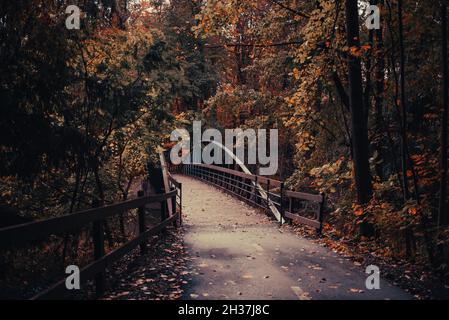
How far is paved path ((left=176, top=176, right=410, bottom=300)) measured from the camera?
236 inches

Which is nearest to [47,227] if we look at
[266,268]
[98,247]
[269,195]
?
[98,247]

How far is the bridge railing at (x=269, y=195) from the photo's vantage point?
1198cm

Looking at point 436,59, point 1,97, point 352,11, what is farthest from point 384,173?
point 1,97

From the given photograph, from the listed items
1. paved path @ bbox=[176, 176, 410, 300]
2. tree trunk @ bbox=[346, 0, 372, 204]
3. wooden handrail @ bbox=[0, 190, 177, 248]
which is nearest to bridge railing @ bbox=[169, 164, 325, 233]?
paved path @ bbox=[176, 176, 410, 300]

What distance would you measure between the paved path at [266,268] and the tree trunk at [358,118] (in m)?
1.68

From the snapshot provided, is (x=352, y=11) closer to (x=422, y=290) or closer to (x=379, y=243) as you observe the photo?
(x=379, y=243)

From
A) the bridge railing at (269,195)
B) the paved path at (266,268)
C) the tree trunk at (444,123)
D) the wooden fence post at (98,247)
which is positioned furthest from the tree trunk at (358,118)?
the wooden fence post at (98,247)

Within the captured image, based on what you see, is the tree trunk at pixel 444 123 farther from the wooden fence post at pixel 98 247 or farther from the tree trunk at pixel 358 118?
the wooden fence post at pixel 98 247

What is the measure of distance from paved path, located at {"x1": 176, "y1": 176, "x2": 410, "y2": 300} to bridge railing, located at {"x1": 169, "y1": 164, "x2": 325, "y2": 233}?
29.8 inches

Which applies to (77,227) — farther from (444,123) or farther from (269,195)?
(269,195)

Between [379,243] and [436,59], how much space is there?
3982 mm

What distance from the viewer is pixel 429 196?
29.3 ft

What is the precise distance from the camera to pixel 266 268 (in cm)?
757

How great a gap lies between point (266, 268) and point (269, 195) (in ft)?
30.8
